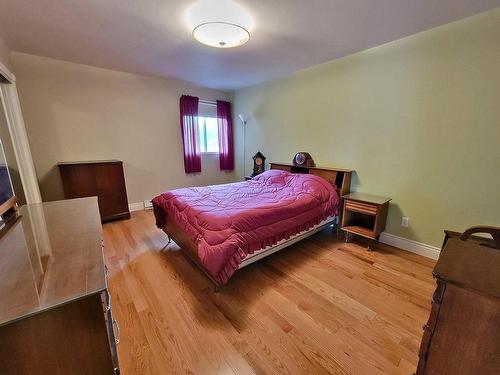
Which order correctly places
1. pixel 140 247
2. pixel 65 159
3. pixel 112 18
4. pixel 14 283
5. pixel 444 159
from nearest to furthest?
pixel 14 283 < pixel 112 18 < pixel 444 159 < pixel 140 247 < pixel 65 159

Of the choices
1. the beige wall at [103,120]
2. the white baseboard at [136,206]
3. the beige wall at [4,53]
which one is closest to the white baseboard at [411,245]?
the beige wall at [103,120]

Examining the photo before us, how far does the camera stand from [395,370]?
1196mm

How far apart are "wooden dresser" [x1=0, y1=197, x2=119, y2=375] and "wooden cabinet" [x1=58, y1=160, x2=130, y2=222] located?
2.35 meters

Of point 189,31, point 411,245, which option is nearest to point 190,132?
point 189,31

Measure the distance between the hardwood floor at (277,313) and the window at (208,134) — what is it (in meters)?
2.67

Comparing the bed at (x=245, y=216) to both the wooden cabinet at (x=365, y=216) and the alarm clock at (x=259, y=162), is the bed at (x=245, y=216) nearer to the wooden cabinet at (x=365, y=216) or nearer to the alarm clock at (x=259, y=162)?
the wooden cabinet at (x=365, y=216)

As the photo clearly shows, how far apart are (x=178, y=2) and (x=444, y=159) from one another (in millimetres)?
2850

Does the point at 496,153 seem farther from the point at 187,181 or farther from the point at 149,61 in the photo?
the point at 187,181

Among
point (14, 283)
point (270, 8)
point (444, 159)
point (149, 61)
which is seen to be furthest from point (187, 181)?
point (444, 159)

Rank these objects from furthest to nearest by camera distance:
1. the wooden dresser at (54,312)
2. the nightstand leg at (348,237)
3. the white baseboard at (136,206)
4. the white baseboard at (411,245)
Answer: the white baseboard at (136,206) → the nightstand leg at (348,237) → the white baseboard at (411,245) → the wooden dresser at (54,312)

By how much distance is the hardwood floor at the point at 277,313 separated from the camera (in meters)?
1.25

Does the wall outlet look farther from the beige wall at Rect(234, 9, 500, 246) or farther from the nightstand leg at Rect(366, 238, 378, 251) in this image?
the nightstand leg at Rect(366, 238, 378, 251)

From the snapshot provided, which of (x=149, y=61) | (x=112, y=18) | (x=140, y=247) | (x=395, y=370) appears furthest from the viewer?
(x=149, y=61)

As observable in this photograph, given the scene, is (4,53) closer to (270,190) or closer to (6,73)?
(6,73)
